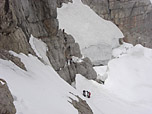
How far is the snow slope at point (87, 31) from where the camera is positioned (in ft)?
116

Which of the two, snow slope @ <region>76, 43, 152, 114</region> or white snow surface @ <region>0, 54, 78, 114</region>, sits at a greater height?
white snow surface @ <region>0, 54, 78, 114</region>

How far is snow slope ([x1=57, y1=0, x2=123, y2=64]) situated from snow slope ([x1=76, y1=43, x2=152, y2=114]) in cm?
750

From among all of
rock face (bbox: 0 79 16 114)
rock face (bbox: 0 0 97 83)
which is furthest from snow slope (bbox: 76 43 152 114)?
rock face (bbox: 0 79 16 114)

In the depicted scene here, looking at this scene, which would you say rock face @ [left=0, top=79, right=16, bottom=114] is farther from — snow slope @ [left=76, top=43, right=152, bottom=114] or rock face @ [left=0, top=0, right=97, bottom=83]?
snow slope @ [left=76, top=43, right=152, bottom=114]

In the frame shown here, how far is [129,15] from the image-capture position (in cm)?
4622

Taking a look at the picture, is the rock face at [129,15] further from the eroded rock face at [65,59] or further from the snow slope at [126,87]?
the eroded rock face at [65,59]

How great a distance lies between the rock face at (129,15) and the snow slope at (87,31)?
16.7 ft

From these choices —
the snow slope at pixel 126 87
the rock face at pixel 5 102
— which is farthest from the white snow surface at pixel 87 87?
the rock face at pixel 5 102

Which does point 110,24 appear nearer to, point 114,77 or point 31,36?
point 114,77

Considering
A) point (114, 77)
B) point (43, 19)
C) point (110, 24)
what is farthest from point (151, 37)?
point (43, 19)

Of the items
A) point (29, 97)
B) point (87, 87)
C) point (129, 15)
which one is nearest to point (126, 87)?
point (87, 87)

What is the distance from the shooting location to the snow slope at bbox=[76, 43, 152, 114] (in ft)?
47.0

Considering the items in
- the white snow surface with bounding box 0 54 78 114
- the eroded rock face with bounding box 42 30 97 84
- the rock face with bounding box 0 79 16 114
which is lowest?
the eroded rock face with bounding box 42 30 97 84

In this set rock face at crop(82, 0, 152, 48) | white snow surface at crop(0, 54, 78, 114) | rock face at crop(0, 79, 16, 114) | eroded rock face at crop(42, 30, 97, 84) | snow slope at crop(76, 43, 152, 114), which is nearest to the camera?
rock face at crop(0, 79, 16, 114)
